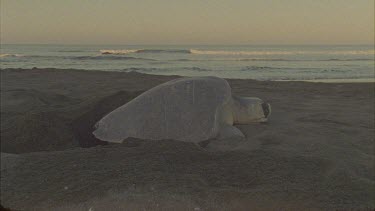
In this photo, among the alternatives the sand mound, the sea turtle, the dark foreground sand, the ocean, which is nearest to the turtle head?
the dark foreground sand

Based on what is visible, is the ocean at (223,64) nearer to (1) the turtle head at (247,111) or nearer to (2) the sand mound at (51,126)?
(1) the turtle head at (247,111)

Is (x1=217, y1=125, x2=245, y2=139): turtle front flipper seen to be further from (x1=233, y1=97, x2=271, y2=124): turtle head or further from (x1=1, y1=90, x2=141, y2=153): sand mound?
(x1=1, y1=90, x2=141, y2=153): sand mound

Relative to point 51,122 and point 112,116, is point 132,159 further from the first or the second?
point 51,122

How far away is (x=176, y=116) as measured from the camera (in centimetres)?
367

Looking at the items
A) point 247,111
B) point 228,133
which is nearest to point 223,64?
point 247,111

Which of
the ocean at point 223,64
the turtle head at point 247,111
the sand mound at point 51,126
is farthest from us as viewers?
the ocean at point 223,64

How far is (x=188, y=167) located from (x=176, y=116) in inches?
40.6

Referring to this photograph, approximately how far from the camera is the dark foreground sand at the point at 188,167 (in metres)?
2.21

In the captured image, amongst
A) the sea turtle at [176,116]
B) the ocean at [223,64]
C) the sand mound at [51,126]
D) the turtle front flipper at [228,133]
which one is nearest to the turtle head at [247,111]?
the sea turtle at [176,116]

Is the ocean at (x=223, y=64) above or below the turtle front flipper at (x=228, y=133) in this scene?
below

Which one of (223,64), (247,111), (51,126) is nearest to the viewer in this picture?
(51,126)

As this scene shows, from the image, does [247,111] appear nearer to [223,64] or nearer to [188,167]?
[188,167]

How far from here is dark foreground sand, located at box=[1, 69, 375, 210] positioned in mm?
2209

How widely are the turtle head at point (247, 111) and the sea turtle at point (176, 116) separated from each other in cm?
28
